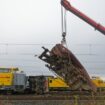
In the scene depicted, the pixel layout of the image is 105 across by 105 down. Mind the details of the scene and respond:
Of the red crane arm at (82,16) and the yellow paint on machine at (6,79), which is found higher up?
the red crane arm at (82,16)

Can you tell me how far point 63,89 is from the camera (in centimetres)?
4653

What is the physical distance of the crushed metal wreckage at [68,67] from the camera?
2234 centimetres

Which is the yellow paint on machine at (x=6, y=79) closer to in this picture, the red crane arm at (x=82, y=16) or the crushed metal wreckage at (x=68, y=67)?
the red crane arm at (x=82, y=16)

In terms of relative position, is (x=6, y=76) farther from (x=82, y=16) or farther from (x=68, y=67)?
(x=68, y=67)

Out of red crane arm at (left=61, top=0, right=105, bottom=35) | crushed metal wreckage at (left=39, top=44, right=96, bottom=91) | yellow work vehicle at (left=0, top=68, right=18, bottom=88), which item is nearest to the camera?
crushed metal wreckage at (left=39, top=44, right=96, bottom=91)

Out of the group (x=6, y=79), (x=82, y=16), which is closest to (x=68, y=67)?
(x=82, y=16)

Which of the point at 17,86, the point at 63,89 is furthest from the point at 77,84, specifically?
the point at 63,89

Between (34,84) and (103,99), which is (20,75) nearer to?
(34,84)

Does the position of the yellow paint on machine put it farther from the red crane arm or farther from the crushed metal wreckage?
the crushed metal wreckage

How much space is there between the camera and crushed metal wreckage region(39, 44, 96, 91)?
22.3m

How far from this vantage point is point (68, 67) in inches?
886

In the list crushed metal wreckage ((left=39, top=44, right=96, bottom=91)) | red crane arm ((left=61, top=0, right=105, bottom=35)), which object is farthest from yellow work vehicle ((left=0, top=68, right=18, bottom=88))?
crushed metal wreckage ((left=39, top=44, right=96, bottom=91))

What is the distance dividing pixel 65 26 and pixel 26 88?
21976mm

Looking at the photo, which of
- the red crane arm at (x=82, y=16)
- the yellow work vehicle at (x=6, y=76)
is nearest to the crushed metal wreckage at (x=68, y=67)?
the red crane arm at (x=82, y=16)
